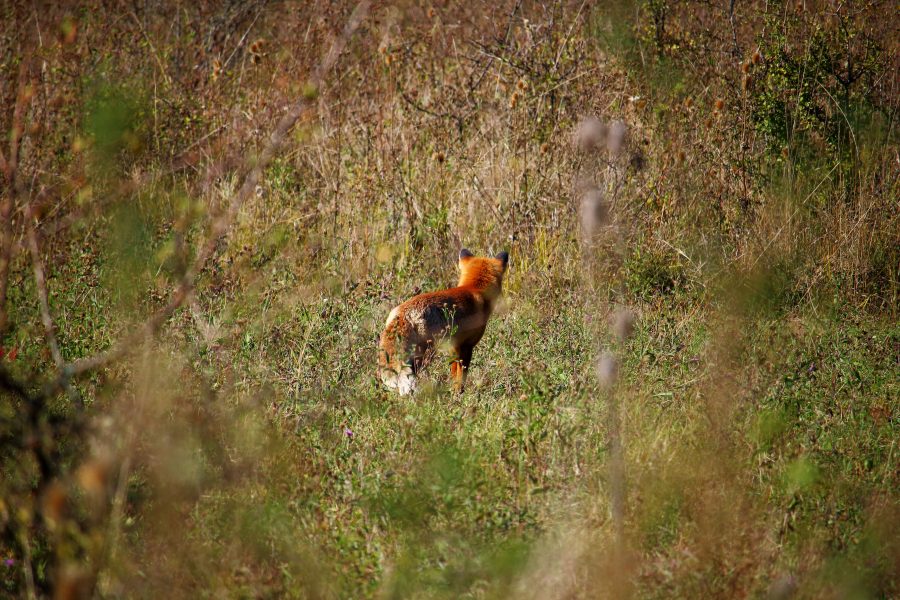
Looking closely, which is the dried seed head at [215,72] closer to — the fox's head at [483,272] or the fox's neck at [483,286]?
the fox's head at [483,272]

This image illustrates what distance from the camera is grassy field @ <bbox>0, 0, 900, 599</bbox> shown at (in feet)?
9.49

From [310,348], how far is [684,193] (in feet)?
10.7

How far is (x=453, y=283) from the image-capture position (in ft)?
20.9

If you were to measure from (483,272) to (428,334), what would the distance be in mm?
960

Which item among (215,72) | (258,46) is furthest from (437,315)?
(215,72)

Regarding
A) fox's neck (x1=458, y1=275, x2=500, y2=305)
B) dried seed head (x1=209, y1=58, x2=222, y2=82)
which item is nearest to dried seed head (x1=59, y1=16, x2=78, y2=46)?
dried seed head (x1=209, y1=58, x2=222, y2=82)

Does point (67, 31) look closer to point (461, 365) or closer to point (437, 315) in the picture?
point (437, 315)

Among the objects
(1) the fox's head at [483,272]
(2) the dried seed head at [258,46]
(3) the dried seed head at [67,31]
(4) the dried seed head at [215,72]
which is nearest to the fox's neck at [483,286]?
(1) the fox's head at [483,272]

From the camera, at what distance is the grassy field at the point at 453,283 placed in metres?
2.89

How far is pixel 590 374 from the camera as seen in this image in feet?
14.8

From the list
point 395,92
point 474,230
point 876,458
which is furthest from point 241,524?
point 395,92

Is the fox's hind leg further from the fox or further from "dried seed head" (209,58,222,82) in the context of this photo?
"dried seed head" (209,58,222,82)

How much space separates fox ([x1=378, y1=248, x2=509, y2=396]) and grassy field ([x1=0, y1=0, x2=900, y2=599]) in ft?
0.43

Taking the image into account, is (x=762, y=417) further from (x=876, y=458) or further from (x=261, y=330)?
(x=261, y=330)
